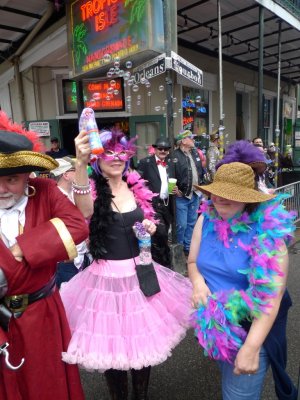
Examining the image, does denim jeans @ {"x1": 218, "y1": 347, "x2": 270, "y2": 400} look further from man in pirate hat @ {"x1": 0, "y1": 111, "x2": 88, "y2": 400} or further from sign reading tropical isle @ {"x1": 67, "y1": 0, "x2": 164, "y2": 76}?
sign reading tropical isle @ {"x1": 67, "y1": 0, "x2": 164, "y2": 76}

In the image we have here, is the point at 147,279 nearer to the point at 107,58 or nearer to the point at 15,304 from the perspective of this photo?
the point at 15,304

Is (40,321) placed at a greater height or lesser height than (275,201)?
lesser

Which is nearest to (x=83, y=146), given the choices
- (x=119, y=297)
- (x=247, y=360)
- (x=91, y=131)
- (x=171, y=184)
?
(x=91, y=131)

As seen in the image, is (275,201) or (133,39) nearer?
(275,201)

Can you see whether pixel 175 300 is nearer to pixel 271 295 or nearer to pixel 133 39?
pixel 271 295

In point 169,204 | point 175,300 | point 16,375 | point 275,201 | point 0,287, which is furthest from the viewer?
point 169,204

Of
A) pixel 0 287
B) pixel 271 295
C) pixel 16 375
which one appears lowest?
pixel 16 375

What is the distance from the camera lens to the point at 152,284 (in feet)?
6.04

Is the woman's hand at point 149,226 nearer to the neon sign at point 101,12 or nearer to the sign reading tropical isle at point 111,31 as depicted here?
the sign reading tropical isle at point 111,31

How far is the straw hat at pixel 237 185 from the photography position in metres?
1.42

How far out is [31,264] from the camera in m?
1.24

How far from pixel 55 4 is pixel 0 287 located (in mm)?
6348

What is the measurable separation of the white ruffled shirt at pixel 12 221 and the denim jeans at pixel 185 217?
3.62 metres

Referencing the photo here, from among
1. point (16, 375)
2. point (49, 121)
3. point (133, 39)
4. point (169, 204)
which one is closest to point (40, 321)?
point (16, 375)
